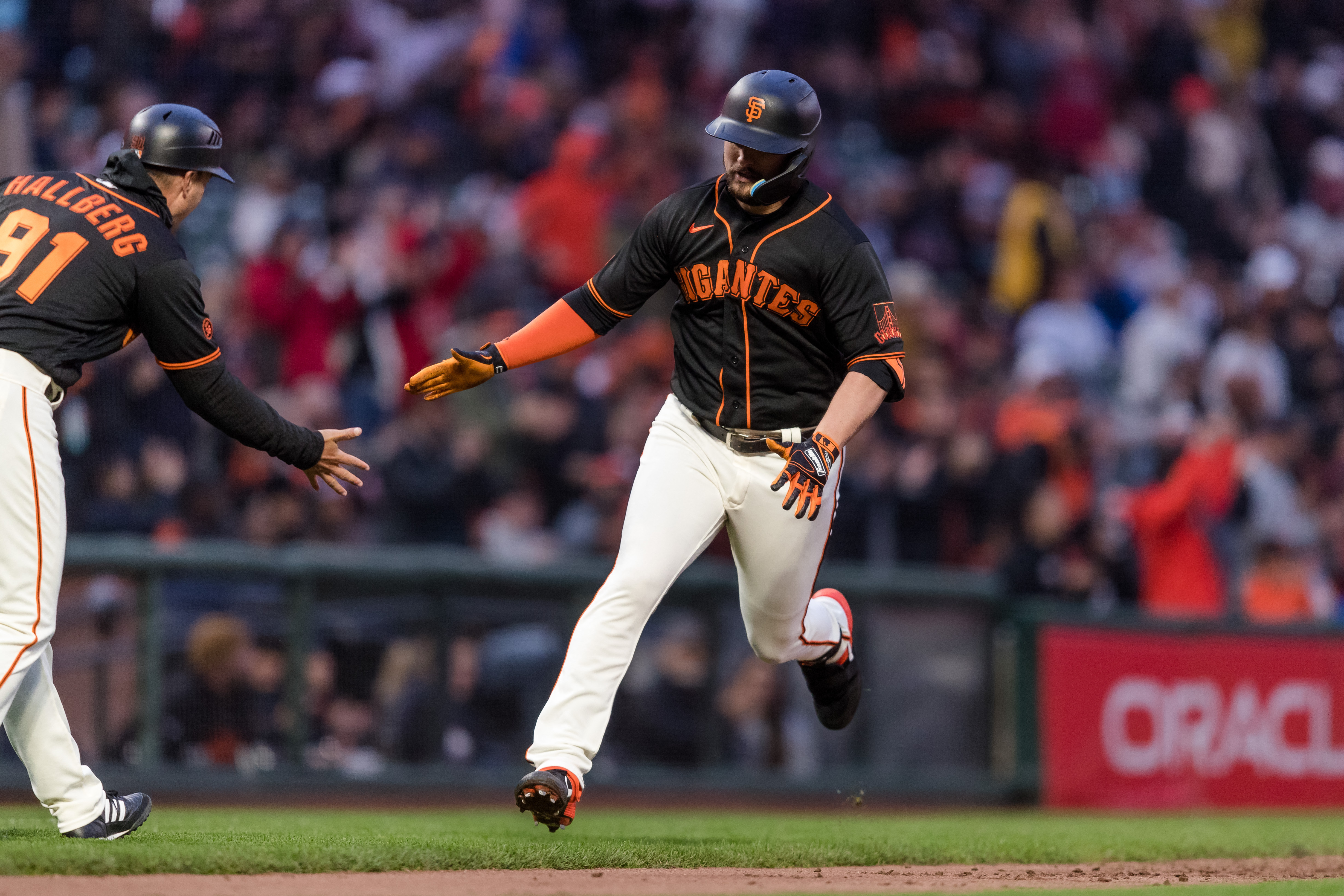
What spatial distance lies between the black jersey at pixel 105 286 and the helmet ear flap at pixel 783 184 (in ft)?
5.62

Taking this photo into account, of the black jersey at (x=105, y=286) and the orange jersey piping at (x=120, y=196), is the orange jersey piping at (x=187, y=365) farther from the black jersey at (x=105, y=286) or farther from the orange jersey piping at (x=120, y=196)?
the orange jersey piping at (x=120, y=196)

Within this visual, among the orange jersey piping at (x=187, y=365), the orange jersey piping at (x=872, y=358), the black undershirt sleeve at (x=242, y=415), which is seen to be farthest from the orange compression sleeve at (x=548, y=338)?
the orange jersey piping at (x=187, y=365)

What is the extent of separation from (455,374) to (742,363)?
937 millimetres

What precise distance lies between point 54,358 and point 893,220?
943cm

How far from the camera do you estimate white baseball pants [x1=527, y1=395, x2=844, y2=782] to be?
521cm

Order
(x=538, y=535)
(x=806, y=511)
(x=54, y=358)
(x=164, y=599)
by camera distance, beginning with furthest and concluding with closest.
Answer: (x=538, y=535), (x=164, y=599), (x=806, y=511), (x=54, y=358)

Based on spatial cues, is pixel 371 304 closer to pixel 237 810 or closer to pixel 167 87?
pixel 167 87

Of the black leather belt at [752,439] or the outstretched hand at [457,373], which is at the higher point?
the outstretched hand at [457,373]

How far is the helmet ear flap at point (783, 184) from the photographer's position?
5.48 metres

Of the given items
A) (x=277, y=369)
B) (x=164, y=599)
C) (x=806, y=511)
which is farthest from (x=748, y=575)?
(x=277, y=369)

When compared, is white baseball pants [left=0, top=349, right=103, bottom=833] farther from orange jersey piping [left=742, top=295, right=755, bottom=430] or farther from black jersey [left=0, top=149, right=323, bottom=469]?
Answer: orange jersey piping [left=742, top=295, right=755, bottom=430]

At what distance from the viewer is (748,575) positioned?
18.7 feet

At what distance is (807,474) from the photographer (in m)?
5.17

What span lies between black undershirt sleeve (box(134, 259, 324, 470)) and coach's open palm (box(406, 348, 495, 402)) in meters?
0.42
